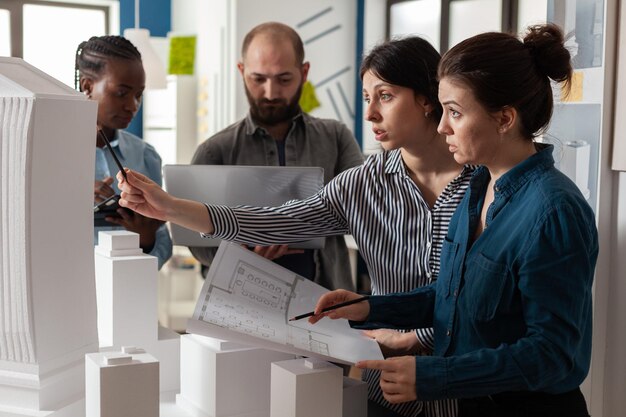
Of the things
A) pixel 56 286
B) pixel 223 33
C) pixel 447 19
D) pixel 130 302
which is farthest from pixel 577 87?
pixel 223 33

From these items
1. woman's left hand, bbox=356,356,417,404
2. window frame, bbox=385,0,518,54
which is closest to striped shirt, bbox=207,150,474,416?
woman's left hand, bbox=356,356,417,404

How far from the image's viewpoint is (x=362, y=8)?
4.66 meters

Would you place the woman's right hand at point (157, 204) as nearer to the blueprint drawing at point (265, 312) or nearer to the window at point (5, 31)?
the blueprint drawing at point (265, 312)

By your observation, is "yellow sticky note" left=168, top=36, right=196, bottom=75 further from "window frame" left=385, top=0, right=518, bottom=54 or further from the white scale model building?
the white scale model building

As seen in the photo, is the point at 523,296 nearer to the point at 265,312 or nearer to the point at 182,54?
the point at 265,312

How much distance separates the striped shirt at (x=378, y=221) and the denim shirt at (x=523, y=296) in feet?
0.82

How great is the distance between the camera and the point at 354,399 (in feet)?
4.17

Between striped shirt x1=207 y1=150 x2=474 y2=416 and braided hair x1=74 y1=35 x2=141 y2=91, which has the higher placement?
braided hair x1=74 y1=35 x2=141 y2=91

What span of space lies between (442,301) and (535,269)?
0.25 m

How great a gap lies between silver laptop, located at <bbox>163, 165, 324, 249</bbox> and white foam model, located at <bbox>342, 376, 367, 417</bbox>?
20.4 inches

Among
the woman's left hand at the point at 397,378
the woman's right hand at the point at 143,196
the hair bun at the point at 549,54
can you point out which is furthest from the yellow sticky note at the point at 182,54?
the woman's left hand at the point at 397,378

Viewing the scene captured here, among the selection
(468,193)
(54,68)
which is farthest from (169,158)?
(468,193)

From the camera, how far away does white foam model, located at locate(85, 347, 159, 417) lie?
1035 millimetres

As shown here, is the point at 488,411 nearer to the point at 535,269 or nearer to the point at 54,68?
the point at 535,269
